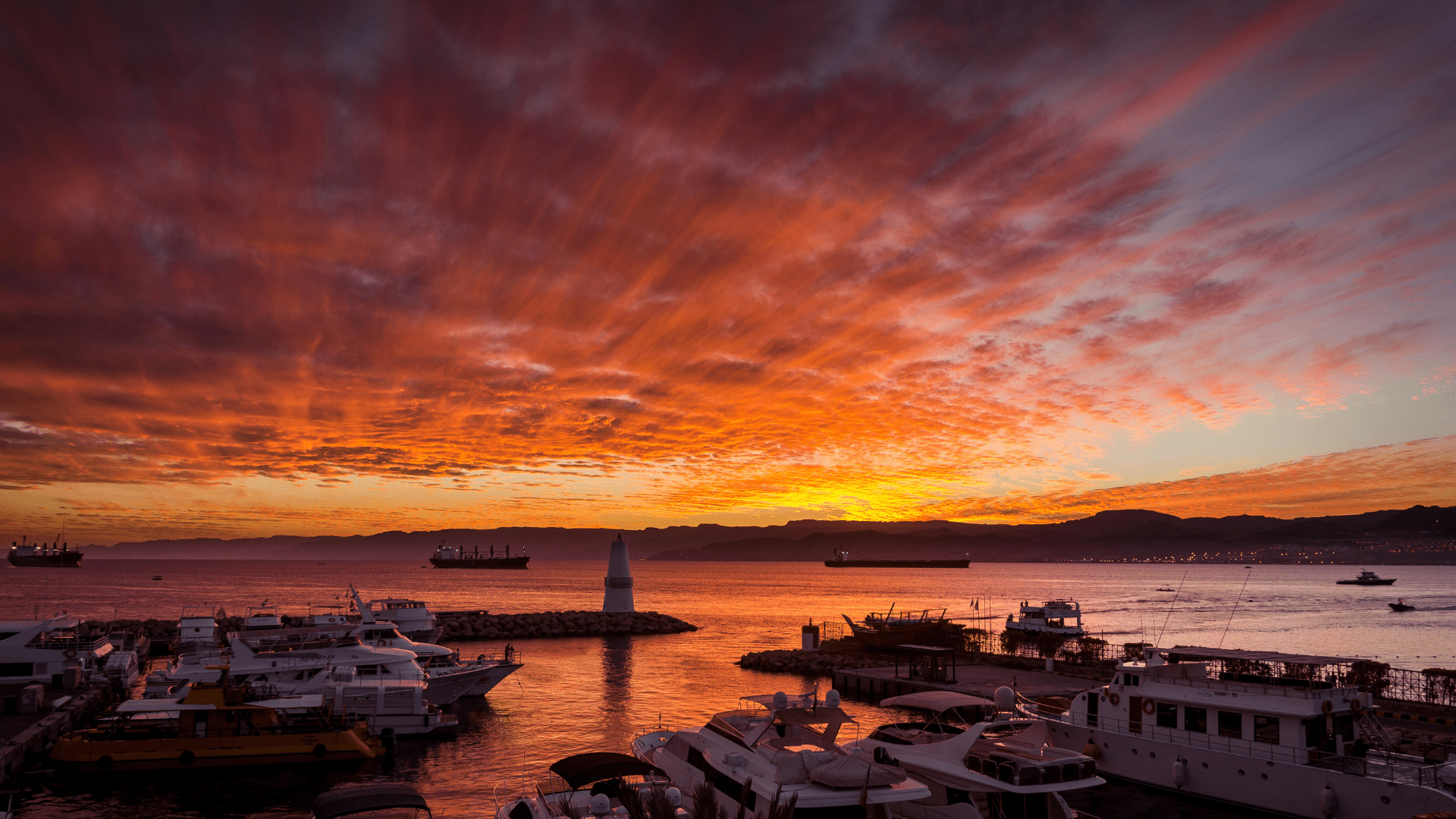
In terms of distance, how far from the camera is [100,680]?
41719 mm

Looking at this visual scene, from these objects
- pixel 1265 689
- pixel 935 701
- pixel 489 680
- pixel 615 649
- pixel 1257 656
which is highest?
pixel 1257 656

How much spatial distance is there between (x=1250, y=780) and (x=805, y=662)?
3282 centimetres

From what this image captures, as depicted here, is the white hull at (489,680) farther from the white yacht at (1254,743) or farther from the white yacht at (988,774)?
the white yacht at (1254,743)

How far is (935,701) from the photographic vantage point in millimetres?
20469

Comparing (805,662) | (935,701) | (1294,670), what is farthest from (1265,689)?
(805,662)

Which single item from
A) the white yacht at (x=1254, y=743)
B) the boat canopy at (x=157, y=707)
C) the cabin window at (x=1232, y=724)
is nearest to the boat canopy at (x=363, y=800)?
the boat canopy at (x=157, y=707)

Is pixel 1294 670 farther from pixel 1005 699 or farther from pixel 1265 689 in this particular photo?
pixel 1005 699

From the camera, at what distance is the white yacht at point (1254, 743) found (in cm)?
1964

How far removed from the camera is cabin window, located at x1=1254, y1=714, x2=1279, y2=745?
70.7 feet

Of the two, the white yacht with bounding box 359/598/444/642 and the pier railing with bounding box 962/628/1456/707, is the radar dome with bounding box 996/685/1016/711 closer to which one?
the pier railing with bounding box 962/628/1456/707

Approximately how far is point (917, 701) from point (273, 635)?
3634 cm

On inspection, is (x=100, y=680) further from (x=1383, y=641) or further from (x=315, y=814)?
(x=1383, y=641)

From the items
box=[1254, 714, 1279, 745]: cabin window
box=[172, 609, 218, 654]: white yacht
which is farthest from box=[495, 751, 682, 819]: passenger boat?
box=[172, 609, 218, 654]: white yacht

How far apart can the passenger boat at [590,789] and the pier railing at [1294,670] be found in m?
18.0
